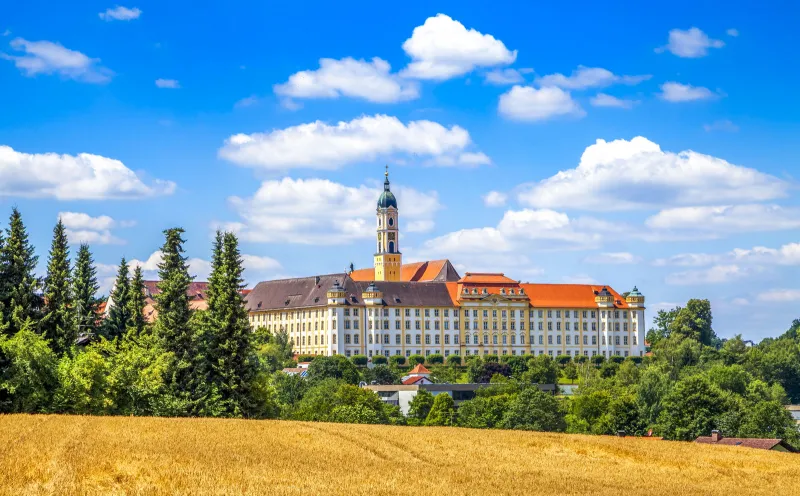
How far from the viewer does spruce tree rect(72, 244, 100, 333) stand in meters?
96.0

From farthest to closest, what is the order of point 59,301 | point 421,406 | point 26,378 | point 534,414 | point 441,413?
point 421,406
point 441,413
point 534,414
point 59,301
point 26,378

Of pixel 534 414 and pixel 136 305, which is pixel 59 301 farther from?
pixel 534 414

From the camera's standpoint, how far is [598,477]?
4681 cm

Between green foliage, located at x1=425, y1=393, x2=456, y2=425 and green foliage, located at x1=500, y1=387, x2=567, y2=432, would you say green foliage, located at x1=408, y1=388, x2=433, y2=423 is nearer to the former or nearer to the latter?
green foliage, located at x1=425, y1=393, x2=456, y2=425

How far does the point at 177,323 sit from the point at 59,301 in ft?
46.4

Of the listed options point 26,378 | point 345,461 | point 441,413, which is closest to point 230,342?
point 26,378

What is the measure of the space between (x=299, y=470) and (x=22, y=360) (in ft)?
115

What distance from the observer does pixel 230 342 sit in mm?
81688

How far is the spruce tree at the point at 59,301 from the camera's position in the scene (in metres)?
89.5

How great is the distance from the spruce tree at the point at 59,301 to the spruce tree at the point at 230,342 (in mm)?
13212

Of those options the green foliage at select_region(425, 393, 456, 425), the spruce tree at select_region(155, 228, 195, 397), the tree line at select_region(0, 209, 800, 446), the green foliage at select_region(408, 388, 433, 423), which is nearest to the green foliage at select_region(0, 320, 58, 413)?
the tree line at select_region(0, 209, 800, 446)

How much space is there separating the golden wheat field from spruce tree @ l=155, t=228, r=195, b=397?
666 inches

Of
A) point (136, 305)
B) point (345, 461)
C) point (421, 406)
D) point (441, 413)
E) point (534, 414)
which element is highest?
point (136, 305)

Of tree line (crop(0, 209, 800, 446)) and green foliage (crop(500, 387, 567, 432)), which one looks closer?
tree line (crop(0, 209, 800, 446))
